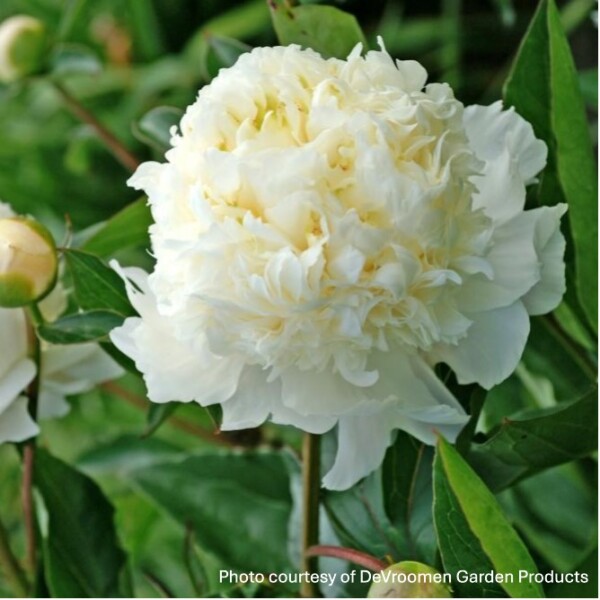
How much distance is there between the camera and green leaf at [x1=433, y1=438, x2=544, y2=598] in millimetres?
299

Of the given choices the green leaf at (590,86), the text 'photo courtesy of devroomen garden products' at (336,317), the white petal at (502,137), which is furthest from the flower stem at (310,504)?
the green leaf at (590,86)

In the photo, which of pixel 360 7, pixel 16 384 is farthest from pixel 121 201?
pixel 16 384

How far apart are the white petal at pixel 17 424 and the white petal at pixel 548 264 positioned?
165mm

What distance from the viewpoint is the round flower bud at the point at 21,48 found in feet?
1.81

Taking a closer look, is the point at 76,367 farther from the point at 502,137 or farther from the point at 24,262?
the point at 502,137

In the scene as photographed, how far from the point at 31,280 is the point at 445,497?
0.15 meters

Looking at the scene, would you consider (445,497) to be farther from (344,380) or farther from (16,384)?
(16,384)

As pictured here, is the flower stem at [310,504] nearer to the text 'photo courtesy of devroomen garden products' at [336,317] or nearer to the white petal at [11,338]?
the text 'photo courtesy of devroomen garden products' at [336,317]

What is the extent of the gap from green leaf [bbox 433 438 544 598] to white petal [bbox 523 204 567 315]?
0.21ft

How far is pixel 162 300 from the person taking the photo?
317 millimetres

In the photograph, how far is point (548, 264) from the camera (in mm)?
335

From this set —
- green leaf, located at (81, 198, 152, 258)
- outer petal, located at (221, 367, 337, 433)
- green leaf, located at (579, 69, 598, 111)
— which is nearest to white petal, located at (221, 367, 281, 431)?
outer petal, located at (221, 367, 337, 433)

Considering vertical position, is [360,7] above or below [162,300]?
below

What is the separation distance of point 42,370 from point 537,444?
18 cm
